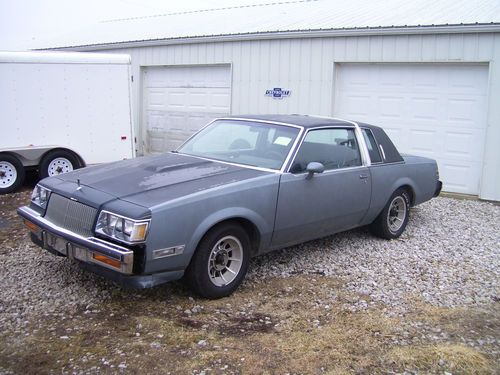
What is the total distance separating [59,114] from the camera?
9602 millimetres

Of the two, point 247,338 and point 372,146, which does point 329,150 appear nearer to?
point 372,146

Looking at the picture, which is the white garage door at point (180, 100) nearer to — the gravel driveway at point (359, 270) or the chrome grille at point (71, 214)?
the gravel driveway at point (359, 270)

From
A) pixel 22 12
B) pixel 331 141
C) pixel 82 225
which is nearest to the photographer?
pixel 82 225

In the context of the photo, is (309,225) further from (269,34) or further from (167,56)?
(167,56)

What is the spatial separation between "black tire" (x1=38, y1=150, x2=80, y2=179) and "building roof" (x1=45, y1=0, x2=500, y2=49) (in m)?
4.55

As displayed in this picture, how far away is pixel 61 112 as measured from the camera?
962 cm

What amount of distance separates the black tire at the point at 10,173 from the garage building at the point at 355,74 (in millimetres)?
4959

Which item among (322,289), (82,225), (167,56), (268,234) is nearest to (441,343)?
(322,289)

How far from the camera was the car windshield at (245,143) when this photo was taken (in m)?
5.37

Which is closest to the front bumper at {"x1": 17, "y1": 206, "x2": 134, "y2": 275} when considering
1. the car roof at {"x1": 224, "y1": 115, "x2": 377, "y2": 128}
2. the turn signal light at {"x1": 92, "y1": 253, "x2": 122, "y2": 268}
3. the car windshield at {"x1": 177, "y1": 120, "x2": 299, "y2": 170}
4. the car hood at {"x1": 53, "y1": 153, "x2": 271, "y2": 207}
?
the turn signal light at {"x1": 92, "y1": 253, "x2": 122, "y2": 268}

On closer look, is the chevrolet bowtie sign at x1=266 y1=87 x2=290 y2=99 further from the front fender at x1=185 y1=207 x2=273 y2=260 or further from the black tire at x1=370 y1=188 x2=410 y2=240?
the front fender at x1=185 y1=207 x2=273 y2=260

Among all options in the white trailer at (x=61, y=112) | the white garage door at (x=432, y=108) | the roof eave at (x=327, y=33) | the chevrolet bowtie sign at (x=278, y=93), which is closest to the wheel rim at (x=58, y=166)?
the white trailer at (x=61, y=112)

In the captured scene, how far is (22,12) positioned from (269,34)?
14.7 m

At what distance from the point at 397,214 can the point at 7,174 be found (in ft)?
21.3
